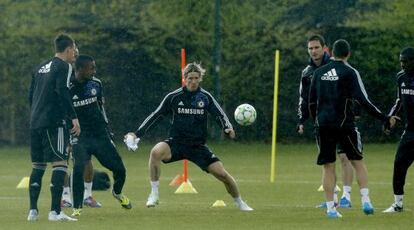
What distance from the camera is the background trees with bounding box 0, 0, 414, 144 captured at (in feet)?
113

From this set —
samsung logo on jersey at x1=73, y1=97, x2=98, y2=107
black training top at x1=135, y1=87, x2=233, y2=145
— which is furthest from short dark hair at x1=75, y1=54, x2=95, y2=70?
black training top at x1=135, y1=87, x2=233, y2=145

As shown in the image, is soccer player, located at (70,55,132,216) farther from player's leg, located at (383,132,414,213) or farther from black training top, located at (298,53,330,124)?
player's leg, located at (383,132,414,213)

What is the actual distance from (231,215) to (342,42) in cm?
250

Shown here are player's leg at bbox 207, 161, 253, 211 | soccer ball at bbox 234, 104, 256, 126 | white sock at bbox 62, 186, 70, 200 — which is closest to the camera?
player's leg at bbox 207, 161, 253, 211

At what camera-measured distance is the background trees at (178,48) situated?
113 ft

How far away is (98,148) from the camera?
1609 centimetres

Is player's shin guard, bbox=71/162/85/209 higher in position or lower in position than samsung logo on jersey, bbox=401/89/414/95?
lower

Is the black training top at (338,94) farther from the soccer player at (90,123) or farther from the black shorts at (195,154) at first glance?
the soccer player at (90,123)

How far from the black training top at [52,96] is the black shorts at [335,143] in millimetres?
2956

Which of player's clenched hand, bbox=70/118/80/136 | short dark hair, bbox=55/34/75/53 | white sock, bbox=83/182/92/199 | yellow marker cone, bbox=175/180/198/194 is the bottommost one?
yellow marker cone, bbox=175/180/198/194

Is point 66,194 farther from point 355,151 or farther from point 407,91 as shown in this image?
point 407,91

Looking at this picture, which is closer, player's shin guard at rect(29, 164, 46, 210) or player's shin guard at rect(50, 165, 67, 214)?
player's shin guard at rect(50, 165, 67, 214)

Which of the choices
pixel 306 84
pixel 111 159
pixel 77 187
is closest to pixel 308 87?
pixel 306 84

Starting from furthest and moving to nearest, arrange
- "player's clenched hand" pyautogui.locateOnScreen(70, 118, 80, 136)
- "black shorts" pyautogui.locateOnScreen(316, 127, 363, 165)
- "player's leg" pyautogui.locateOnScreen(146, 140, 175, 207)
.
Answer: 1. "player's leg" pyautogui.locateOnScreen(146, 140, 175, 207)
2. "black shorts" pyautogui.locateOnScreen(316, 127, 363, 165)
3. "player's clenched hand" pyautogui.locateOnScreen(70, 118, 80, 136)
